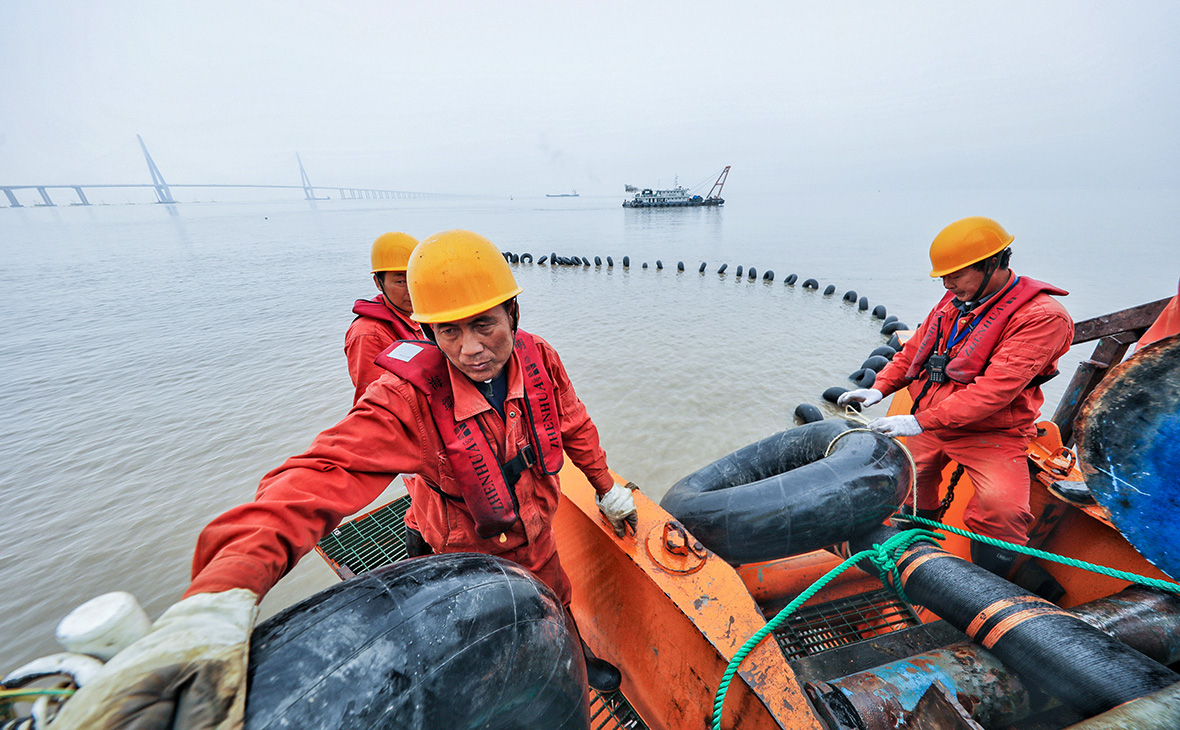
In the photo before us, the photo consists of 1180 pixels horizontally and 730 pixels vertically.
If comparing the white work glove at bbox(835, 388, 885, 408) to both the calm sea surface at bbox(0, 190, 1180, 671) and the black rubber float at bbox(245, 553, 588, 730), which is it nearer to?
the calm sea surface at bbox(0, 190, 1180, 671)

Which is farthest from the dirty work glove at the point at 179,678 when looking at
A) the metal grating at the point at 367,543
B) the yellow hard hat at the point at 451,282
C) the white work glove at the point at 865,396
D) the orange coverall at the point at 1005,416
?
the white work glove at the point at 865,396

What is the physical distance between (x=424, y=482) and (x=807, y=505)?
188 centimetres

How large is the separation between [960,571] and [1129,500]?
0.64 meters

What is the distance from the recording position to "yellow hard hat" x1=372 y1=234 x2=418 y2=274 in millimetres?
3102

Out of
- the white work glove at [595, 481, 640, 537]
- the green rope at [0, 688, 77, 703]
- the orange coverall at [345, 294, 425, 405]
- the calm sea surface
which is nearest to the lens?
the green rope at [0, 688, 77, 703]

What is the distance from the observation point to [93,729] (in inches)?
26.8

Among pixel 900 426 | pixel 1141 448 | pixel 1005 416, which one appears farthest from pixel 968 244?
pixel 1141 448

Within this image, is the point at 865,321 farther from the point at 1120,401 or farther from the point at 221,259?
the point at 221,259

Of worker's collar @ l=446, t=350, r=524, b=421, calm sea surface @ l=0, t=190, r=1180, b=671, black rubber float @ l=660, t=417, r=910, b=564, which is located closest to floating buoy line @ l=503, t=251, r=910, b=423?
calm sea surface @ l=0, t=190, r=1180, b=671

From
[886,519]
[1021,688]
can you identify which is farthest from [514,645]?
[886,519]

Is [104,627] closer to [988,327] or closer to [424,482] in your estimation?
[424,482]

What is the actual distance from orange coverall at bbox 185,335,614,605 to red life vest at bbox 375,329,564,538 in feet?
0.13

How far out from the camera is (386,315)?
2.90m

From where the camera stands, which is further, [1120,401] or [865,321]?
[865,321]
